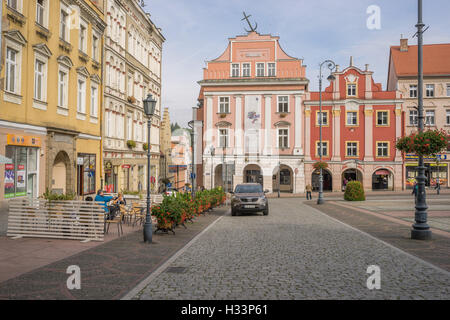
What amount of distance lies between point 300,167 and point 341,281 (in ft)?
132

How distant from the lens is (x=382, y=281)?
7051mm

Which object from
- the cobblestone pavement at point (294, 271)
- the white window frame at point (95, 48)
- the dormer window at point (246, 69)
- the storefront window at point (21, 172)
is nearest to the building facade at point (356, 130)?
the dormer window at point (246, 69)

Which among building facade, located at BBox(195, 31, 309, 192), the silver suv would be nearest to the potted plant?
building facade, located at BBox(195, 31, 309, 192)

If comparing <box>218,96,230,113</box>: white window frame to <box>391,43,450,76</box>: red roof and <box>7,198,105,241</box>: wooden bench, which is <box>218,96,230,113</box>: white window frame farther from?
<box>7,198,105,241</box>: wooden bench

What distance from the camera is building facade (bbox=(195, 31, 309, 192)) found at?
4653 cm

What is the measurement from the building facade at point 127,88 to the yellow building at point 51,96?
1.84 meters

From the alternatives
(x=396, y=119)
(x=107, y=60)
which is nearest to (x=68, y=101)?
(x=107, y=60)

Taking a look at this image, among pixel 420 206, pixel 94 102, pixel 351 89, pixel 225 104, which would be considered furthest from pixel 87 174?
pixel 351 89

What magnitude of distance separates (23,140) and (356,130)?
38.2 m

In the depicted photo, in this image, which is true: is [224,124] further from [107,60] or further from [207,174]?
[107,60]

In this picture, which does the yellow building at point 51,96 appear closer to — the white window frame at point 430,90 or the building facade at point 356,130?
the building facade at point 356,130

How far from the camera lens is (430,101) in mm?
50469

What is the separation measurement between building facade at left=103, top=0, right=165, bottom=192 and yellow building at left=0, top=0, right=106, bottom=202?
6.05 ft

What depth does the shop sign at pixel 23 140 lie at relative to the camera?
17.4 m
